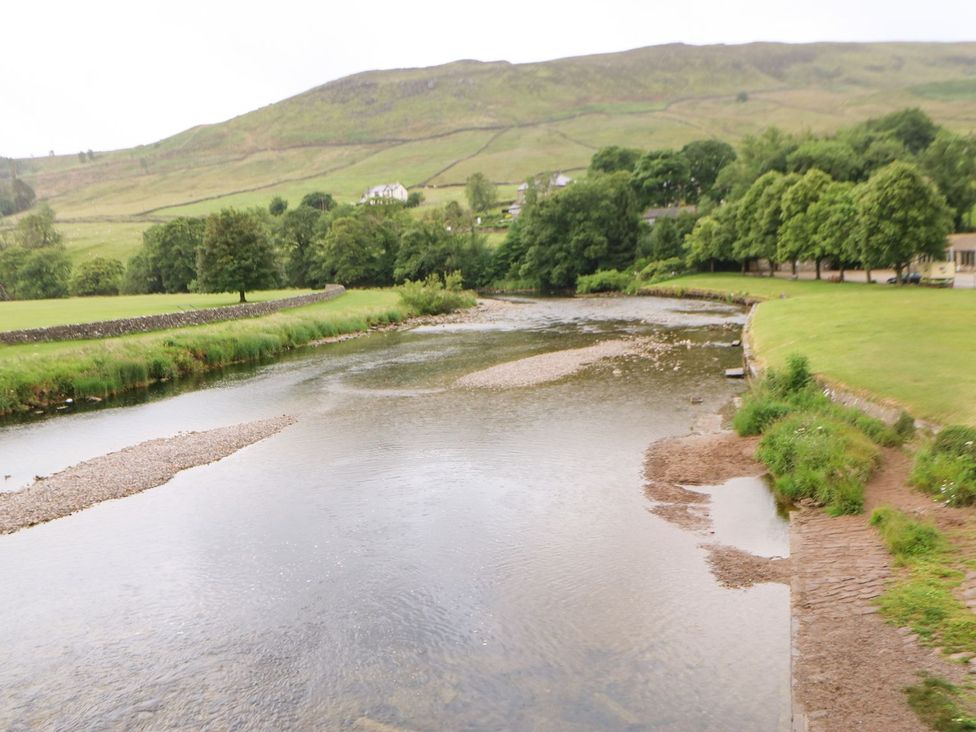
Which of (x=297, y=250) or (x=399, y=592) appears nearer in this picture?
(x=399, y=592)

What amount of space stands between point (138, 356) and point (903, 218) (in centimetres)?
5538

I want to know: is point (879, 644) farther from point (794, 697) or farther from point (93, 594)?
point (93, 594)

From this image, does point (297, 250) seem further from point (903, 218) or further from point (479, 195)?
point (903, 218)

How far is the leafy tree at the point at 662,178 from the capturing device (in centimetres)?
11644

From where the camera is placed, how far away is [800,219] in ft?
223

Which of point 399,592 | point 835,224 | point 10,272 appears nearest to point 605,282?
point 835,224

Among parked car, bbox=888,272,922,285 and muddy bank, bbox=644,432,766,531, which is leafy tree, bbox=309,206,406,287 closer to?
parked car, bbox=888,272,922,285

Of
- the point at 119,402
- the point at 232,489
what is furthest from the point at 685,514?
the point at 119,402

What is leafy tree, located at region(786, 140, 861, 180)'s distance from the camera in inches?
3295

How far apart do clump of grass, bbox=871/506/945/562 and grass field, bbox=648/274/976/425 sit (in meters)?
4.84

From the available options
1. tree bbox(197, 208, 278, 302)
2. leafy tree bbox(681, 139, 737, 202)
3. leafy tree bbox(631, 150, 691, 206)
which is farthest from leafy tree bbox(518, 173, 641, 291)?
tree bbox(197, 208, 278, 302)

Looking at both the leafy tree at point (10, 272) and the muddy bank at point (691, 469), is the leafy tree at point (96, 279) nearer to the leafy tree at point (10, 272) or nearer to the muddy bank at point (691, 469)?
the leafy tree at point (10, 272)

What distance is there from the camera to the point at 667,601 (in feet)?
41.2

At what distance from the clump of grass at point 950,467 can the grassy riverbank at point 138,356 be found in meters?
34.9
